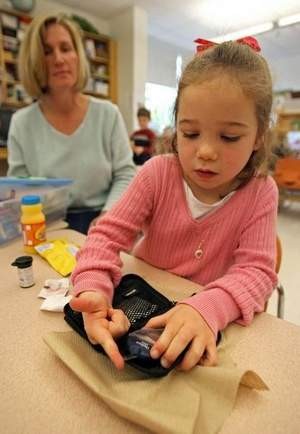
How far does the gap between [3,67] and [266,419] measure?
3.97 meters

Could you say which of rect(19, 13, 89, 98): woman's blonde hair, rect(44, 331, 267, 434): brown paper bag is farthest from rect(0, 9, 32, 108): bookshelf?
rect(44, 331, 267, 434): brown paper bag

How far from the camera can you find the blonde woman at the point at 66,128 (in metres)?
1.13

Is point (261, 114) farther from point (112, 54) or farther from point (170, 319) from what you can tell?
point (112, 54)

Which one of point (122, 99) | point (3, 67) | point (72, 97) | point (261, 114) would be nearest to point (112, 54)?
point (122, 99)

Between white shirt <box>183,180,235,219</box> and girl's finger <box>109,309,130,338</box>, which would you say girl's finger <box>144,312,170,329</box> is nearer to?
girl's finger <box>109,309,130,338</box>

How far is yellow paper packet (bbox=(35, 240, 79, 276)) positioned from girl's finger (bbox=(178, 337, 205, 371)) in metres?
0.36

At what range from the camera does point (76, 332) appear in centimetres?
45

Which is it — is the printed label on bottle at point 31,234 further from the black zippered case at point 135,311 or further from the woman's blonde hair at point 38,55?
the woman's blonde hair at point 38,55

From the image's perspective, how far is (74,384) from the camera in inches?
14.7


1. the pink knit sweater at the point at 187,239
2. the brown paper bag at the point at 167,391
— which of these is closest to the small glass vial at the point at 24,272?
the pink knit sweater at the point at 187,239

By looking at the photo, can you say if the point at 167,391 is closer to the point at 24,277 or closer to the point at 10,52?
the point at 24,277

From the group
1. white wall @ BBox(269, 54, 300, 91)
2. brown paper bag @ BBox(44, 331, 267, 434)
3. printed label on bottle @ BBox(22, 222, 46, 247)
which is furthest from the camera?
white wall @ BBox(269, 54, 300, 91)

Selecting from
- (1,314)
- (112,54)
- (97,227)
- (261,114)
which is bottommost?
(1,314)

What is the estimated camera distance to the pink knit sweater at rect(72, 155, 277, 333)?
531mm
